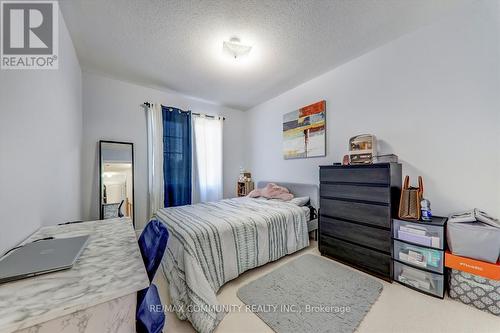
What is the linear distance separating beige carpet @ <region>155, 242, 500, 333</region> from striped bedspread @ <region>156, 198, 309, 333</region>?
0.11 metres

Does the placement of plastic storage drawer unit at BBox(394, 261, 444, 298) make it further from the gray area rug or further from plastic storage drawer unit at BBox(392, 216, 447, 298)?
the gray area rug

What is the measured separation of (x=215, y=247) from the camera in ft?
5.79

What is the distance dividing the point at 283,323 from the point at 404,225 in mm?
1474

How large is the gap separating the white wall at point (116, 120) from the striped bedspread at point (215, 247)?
1.42 metres

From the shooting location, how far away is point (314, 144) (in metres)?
3.07

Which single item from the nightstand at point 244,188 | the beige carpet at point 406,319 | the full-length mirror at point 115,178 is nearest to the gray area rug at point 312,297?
the beige carpet at point 406,319

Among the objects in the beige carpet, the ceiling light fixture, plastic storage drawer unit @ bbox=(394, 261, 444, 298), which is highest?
the ceiling light fixture

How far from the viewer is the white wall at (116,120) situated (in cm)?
289

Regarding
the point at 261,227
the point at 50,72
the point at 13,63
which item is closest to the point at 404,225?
the point at 261,227

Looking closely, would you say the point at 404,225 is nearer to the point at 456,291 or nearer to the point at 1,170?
the point at 456,291

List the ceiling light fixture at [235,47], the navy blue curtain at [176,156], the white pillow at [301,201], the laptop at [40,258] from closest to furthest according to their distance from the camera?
1. the laptop at [40,258]
2. the ceiling light fixture at [235,47]
3. the white pillow at [301,201]
4. the navy blue curtain at [176,156]

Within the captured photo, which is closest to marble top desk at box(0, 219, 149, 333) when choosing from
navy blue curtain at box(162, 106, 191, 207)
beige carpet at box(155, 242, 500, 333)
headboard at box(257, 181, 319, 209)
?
beige carpet at box(155, 242, 500, 333)

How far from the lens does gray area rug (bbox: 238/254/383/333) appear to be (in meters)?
1.40

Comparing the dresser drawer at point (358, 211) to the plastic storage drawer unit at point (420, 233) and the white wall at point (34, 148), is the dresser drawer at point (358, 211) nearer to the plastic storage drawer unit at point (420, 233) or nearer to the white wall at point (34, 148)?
the plastic storage drawer unit at point (420, 233)
